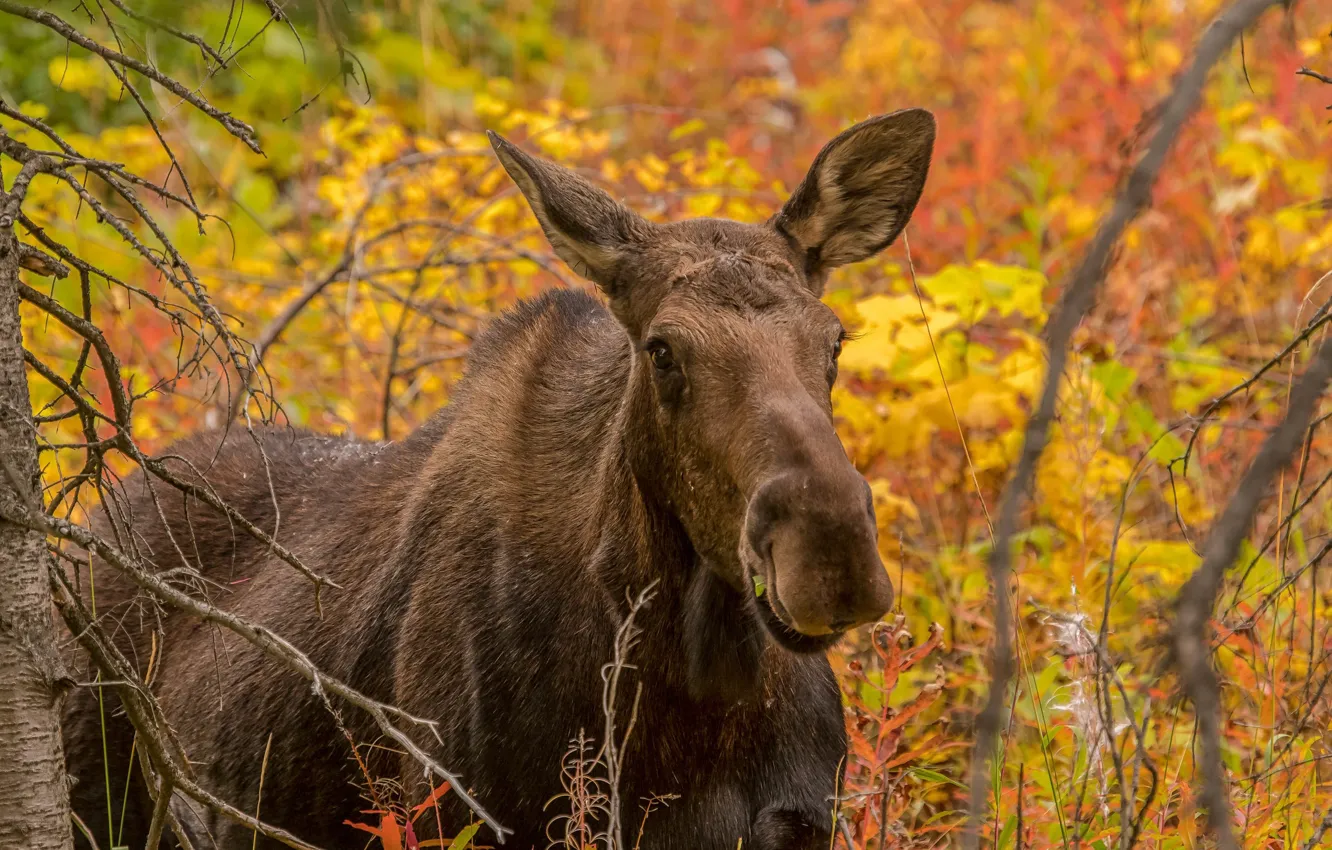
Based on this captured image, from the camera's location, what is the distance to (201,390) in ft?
28.4

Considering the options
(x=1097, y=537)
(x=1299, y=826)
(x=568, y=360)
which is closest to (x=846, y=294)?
(x=1097, y=537)

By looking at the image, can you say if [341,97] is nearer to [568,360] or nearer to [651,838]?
[568,360]

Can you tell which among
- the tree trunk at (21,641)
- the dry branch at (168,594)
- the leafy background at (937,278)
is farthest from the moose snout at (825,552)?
the tree trunk at (21,641)

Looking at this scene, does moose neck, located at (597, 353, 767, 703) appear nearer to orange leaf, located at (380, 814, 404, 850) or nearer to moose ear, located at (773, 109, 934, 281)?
moose ear, located at (773, 109, 934, 281)

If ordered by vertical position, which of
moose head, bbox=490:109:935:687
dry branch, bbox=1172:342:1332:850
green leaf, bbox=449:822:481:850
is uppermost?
moose head, bbox=490:109:935:687

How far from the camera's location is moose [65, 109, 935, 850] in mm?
3588

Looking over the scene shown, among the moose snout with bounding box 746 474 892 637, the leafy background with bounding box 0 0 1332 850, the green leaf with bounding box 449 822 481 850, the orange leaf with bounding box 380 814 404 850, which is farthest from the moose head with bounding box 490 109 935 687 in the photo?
the orange leaf with bounding box 380 814 404 850

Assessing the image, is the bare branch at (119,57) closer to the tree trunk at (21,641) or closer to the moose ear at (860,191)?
the tree trunk at (21,641)

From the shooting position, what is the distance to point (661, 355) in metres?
3.90

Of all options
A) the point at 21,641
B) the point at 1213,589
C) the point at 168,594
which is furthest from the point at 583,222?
the point at 1213,589

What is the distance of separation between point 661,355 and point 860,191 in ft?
3.52

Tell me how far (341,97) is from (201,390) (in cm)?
345

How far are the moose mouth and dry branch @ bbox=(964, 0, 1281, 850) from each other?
1.56m

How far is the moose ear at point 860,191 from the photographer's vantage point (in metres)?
4.39
